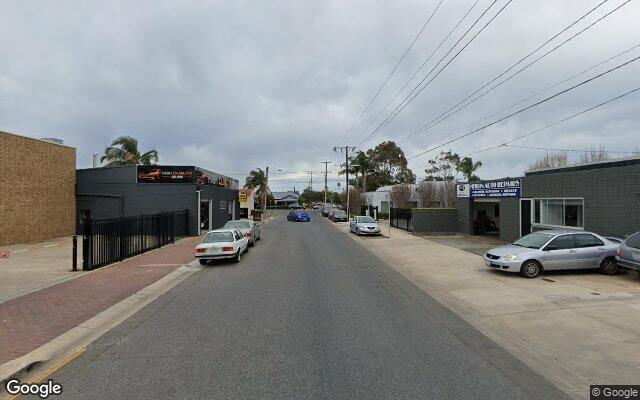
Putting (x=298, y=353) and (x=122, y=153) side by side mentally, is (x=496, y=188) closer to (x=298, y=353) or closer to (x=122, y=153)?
(x=298, y=353)

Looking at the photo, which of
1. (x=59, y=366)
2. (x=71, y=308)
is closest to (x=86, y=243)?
(x=71, y=308)

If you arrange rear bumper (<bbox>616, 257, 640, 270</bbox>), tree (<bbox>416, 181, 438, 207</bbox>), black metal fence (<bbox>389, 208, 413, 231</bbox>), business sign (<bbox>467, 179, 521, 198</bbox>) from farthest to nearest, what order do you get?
tree (<bbox>416, 181, 438, 207</bbox>), black metal fence (<bbox>389, 208, 413, 231</bbox>), business sign (<bbox>467, 179, 521, 198</bbox>), rear bumper (<bbox>616, 257, 640, 270</bbox>)

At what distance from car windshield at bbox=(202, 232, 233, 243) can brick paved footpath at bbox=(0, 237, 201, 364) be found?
151 cm

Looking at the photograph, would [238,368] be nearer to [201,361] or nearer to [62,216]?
[201,361]

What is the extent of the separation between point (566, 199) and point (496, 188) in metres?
6.25

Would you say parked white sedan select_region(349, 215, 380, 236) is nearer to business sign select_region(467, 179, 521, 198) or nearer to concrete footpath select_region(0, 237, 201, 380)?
business sign select_region(467, 179, 521, 198)

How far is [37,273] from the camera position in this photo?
556 inches

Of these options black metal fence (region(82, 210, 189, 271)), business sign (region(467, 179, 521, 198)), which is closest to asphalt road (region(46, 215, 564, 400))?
black metal fence (region(82, 210, 189, 271))

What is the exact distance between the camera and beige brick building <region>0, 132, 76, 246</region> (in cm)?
2386

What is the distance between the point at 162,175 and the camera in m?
31.2

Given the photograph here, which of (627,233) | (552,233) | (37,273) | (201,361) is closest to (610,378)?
(201,361)

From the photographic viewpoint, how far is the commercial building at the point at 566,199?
15.7 metres

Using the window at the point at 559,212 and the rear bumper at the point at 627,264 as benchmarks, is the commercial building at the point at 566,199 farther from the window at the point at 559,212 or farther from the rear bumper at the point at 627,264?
the rear bumper at the point at 627,264

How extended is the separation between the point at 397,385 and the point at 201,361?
2650mm
